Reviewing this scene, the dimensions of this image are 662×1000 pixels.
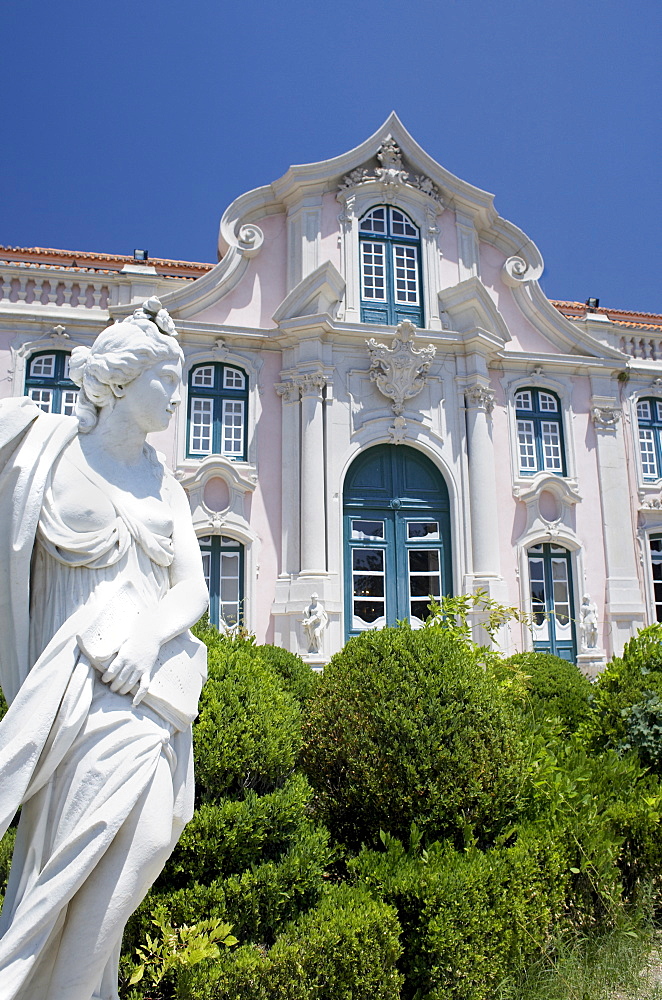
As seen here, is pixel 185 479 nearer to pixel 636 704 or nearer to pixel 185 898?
pixel 636 704

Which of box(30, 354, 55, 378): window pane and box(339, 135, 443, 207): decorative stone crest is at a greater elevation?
box(339, 135, 443, 207): decorative stone crest

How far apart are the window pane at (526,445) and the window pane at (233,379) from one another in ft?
18.2

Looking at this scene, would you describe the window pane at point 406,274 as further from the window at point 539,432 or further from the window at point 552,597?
the window at point 552,597

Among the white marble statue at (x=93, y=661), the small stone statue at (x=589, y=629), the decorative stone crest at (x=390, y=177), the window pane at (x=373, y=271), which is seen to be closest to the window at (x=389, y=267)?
the window pane at (x=373, y=271)

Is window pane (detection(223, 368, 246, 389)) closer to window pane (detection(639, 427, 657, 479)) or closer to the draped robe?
window pane (detection(639, 427, 657, 479))

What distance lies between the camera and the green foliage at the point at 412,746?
4184 millimetres

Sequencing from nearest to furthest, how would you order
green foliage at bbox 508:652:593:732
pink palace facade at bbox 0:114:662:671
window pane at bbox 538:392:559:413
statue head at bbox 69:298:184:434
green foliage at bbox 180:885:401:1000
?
statue head at bbox 69:298:184:434, green foliage at bbox 180:885:401:1000, green foliage at bbox 508:652:593:732, pink palace facade at bbox 0:114:662:671, window pane at bbox 538:392:559:413

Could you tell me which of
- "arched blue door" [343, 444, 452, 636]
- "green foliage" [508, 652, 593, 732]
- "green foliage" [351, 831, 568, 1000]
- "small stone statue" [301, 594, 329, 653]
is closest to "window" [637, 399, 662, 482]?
"arched blue door" [343, 444, 452, 636]

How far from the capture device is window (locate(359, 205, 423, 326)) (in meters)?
14.4

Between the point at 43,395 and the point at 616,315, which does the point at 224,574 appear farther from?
the point at 616,315

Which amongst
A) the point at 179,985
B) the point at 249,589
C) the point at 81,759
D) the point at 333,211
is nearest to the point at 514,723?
the point at 179,985

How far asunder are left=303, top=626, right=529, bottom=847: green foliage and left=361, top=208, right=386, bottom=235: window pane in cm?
1179

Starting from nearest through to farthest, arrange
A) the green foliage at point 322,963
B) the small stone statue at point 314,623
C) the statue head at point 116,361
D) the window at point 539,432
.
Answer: the statue head at point 116,361, the green foliage at point 322,963, the small stone statue at point 314,623, the window at point 539,432

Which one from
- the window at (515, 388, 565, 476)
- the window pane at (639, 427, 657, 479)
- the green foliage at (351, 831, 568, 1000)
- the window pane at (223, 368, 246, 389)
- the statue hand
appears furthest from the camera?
the window pane at (639, 427, 657, 479)
